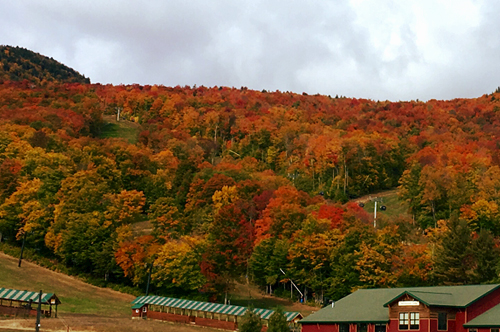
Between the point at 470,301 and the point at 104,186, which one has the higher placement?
the point at 104,186

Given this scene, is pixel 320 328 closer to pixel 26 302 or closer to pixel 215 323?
pixel 215 323

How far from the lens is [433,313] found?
199ft

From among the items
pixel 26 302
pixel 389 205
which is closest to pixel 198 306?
pixel 26 302

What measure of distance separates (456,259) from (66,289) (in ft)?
170

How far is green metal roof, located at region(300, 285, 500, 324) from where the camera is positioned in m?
61.4

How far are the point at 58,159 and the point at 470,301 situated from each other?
9159 centimetres

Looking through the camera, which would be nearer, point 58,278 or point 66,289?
point 66,289

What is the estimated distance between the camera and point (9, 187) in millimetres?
123750

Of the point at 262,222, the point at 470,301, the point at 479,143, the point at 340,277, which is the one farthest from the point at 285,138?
the point at 470,301

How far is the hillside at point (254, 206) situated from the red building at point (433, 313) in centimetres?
2587

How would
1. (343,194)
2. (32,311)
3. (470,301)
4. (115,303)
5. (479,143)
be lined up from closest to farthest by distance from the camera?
(470,301), (32,311), (115,303), (343,194), (479,143)

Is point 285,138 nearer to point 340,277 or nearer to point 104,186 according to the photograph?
point 104,186

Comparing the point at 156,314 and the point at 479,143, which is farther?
the point at 479,143

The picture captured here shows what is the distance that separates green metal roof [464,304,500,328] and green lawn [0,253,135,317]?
136 ft
